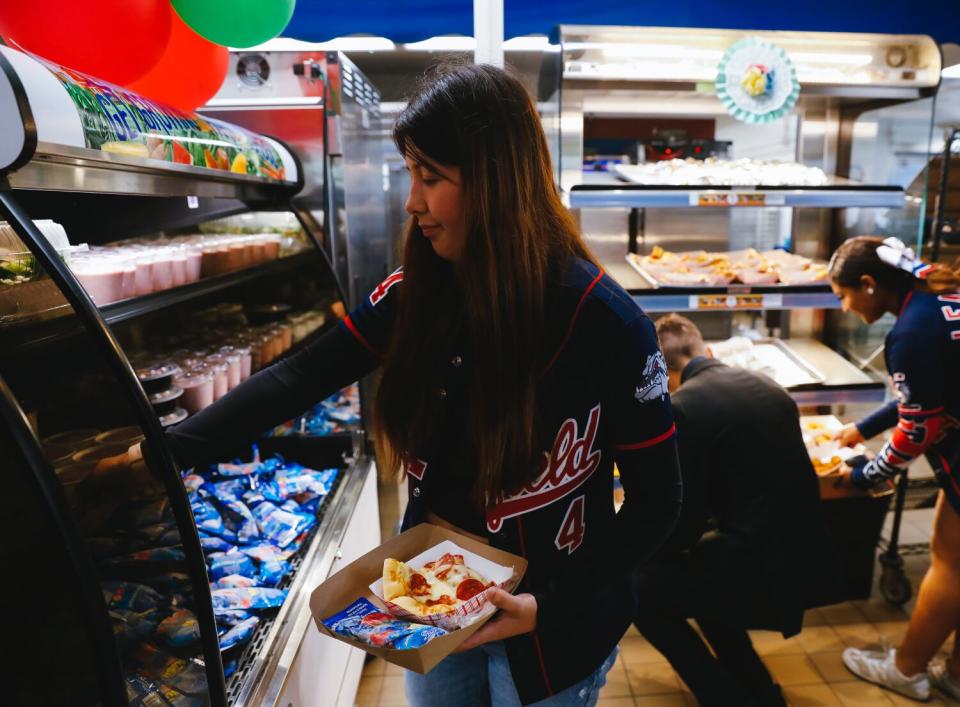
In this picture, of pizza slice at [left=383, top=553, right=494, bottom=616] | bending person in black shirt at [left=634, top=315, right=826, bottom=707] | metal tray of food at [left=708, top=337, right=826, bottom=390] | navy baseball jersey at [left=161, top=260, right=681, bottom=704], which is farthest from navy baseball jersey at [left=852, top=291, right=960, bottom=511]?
pizza slice at [left=383, top=553, right=494, bottom=616]

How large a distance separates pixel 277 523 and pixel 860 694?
2.34 m

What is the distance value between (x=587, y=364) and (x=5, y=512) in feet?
3.00

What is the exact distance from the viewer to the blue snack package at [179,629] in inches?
47.4

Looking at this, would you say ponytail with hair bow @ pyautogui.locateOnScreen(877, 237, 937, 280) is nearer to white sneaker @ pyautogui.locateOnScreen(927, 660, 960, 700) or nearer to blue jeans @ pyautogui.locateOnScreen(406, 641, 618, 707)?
white sneaker @ pyautogui.locateOnScreen(927, 660, 960, 700)

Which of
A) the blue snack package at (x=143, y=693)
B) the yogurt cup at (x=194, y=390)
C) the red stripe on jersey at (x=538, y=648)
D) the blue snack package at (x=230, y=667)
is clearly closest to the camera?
the blue snack package at (x=143, y=693)

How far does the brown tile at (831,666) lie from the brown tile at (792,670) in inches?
0.9

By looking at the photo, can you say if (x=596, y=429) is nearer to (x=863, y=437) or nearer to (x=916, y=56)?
(x=863, y=437)

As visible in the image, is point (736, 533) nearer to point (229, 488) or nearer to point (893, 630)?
point (893, 630)

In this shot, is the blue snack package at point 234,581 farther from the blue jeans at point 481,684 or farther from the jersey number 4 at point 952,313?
the jersey number 4 at point 952,313

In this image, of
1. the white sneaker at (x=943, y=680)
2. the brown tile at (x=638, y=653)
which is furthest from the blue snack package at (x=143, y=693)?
the white sneaker at (x=943, y=680)

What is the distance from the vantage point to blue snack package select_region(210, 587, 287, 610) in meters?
1.80

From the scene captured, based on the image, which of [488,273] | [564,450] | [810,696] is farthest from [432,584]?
[810,696]

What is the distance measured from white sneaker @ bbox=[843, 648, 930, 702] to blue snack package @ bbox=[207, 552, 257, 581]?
2423mm

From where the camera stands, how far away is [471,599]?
1.15 metres
